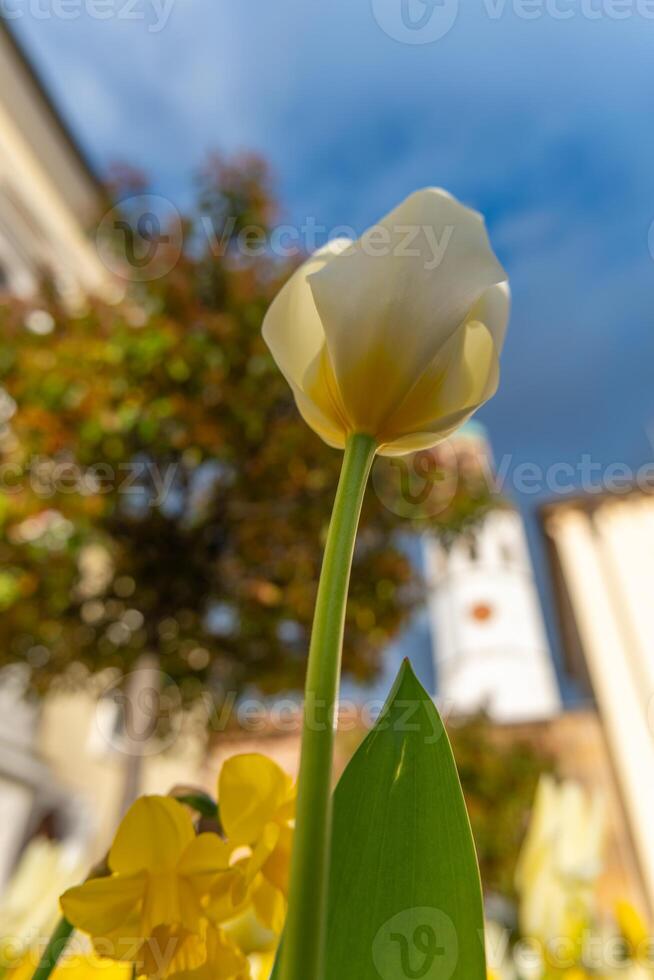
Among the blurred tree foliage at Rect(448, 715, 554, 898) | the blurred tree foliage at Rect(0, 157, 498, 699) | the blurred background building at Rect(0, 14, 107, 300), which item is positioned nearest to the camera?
the blurred tree foliage at Rect(0, 157, 498, 699)

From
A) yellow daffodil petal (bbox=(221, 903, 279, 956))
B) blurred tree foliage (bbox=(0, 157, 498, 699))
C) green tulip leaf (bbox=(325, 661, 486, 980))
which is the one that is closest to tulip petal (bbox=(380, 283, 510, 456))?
green tulip leaf (bbox=(325, 661, 486, 980))

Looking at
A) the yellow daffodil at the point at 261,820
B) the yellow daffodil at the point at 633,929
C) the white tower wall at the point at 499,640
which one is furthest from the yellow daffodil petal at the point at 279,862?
the white tower wall at the point at 499,640

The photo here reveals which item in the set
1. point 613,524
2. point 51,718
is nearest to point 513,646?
point 613,524

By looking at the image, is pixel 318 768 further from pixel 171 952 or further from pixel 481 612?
pixel 481 612

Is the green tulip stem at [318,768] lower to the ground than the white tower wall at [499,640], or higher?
lower

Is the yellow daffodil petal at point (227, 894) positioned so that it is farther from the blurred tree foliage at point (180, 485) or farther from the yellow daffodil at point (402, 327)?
the blurred tree foliage at point (180, 485)

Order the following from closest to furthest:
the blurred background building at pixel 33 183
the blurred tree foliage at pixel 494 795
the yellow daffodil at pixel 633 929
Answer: the yellow daffodil at pixel 633 929 < the blurred tree foliage at pixel 494 795 < the blurred background building at pixel 33 183

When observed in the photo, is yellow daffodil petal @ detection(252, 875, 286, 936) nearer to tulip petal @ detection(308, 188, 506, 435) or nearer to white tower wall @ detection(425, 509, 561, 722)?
tulip petal @ detection(308, 188, 506, 435)
